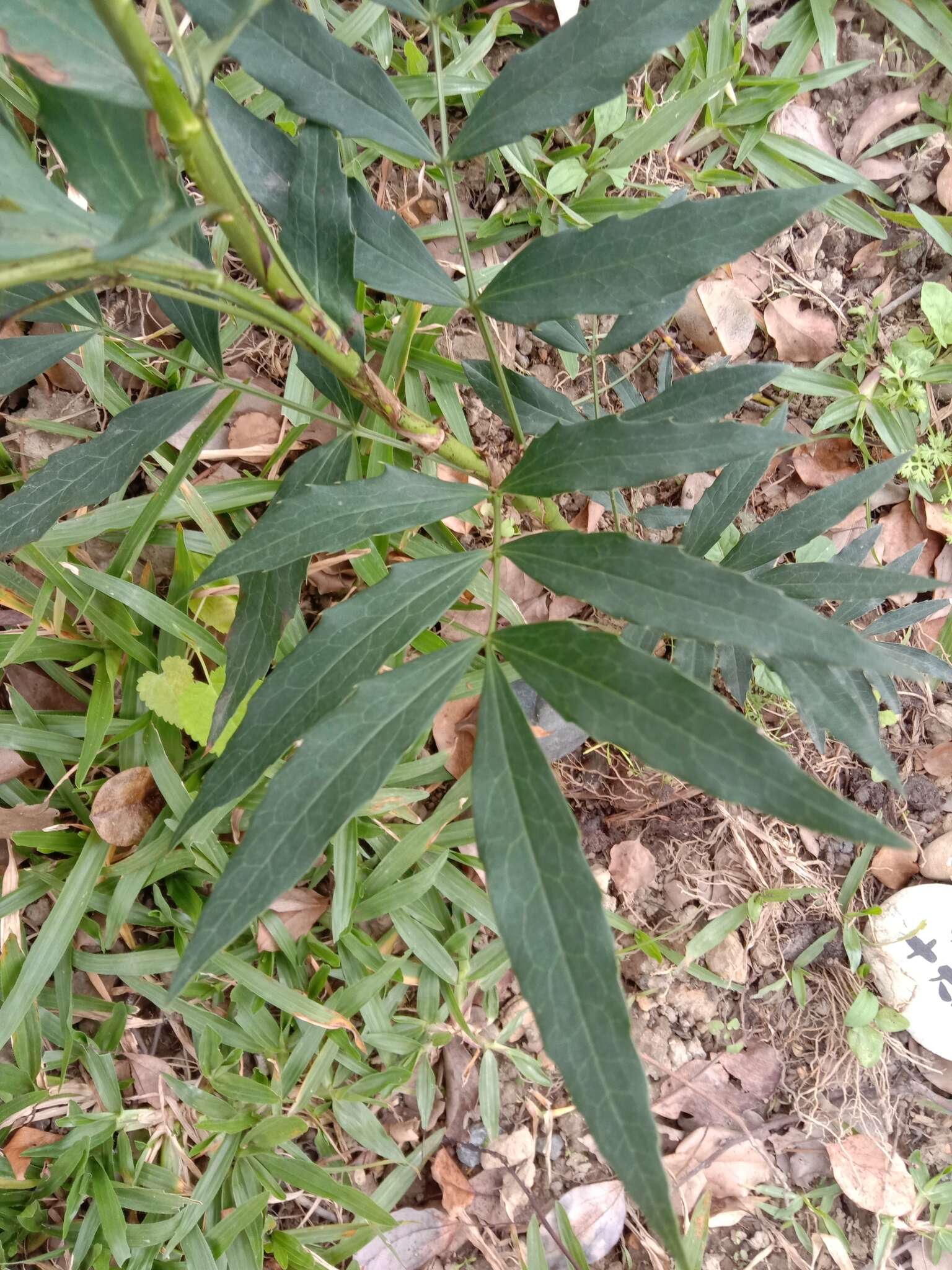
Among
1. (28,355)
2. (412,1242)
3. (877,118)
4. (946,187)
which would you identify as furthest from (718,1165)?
(877,118)

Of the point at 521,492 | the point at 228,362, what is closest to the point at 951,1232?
the point at 521,492

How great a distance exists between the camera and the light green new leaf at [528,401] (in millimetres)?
1021

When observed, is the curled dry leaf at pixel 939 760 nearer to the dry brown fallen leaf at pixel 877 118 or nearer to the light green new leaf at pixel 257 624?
the dry brown fallen leaf at pixel 877 118

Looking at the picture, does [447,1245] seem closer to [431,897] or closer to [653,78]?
[431,897]

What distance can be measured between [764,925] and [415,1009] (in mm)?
647

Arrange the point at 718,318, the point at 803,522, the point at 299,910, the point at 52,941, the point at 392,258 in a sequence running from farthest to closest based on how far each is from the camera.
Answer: the point at 718,318, the point at 299,910, the point at 52,941, the point at 803,522, the point at 392,258

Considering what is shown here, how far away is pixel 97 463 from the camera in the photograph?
807 millimetres

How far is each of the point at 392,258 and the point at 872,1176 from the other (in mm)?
1687

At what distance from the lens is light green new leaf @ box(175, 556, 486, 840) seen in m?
0.64

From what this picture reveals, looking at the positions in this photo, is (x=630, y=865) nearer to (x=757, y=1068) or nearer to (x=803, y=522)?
(x=757, y=1068)

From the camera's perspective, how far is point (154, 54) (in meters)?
0.44

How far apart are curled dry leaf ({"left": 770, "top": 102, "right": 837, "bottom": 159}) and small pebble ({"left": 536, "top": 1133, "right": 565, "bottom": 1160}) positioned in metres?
1.85

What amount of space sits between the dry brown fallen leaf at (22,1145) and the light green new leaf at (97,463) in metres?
0.94

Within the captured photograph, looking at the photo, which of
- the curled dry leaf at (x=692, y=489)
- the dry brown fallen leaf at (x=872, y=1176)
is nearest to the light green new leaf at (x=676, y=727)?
the curled dry leaf at (x=692, y=489)
